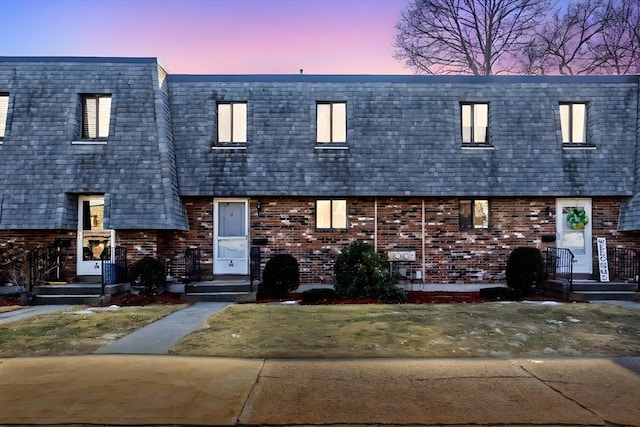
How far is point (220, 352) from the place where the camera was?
6852 mm

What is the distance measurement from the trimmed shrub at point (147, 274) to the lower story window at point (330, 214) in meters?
4.65

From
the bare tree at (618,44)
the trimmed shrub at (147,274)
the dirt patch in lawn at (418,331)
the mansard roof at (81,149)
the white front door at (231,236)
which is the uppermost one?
the bare tree at (618,44)

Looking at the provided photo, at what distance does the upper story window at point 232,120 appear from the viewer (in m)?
15.0

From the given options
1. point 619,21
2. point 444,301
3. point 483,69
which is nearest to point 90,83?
point 444,301

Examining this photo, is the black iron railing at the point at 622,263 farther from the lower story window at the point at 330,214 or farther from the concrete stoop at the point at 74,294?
the concrete stoop at the point at 74,294

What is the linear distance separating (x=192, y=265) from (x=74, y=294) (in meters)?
3.03

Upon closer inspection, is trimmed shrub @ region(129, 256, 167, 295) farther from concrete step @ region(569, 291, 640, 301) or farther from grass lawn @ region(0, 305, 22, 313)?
concrete step @ region(569, 291, 640, 301)

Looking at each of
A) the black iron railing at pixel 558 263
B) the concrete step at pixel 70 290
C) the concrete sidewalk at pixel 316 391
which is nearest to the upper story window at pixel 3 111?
the concrete step at pixel 70 290

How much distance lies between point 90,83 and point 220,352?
10629 millimetres

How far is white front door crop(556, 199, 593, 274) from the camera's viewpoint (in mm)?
14516

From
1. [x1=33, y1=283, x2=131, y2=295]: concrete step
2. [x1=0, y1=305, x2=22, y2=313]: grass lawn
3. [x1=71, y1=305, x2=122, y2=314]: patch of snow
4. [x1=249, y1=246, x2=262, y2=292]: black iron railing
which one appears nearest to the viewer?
[x1=71, y1=305, x2=122, y2=314]: patch of snow

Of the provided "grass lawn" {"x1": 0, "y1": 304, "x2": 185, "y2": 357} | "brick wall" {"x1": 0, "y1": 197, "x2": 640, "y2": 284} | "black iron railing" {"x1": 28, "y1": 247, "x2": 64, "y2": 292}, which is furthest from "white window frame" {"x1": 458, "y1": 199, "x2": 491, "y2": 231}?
"black iron railing" {"x1": 28, "y1": 247, "x2": 64, "y2": 292}

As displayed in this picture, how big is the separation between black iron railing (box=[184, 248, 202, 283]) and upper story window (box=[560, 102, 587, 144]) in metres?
11.6

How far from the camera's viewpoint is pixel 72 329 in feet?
27.9
